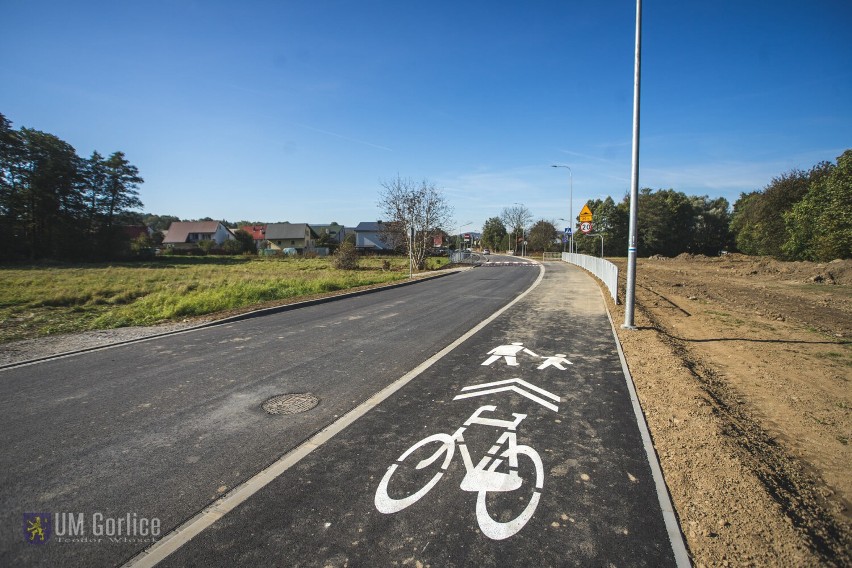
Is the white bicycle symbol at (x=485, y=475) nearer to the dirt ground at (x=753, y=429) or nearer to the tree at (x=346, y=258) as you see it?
the dirt ground at (x=753, y=429)

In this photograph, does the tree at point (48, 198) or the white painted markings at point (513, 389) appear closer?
the white painted markings at point (513, 389)

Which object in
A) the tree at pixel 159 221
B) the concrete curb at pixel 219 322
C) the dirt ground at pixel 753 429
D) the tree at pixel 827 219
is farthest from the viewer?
the tree at pixel 159 221

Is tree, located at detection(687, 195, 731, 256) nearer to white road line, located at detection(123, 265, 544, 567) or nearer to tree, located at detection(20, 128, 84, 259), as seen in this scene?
white road line, located at detection(123, 265, 544, 567)

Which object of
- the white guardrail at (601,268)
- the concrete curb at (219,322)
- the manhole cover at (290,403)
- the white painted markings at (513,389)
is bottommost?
the white painted markings at (513,389)

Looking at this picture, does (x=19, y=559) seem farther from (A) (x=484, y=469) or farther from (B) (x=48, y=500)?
(A) (x=484, y=469)

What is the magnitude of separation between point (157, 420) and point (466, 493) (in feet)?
13.2

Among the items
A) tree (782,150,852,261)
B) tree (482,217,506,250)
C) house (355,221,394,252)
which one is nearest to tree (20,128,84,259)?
house (355,221,394,252)

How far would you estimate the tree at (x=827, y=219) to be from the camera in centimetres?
2694

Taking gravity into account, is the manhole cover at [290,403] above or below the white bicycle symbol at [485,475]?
above

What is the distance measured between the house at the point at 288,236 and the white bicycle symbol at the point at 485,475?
85.2m

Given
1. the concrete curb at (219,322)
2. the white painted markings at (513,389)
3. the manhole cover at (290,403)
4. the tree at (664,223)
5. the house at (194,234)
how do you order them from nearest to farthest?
1. the manhole cover at (290,403)
2. the white painted markings at (513,389)
3. the concrete curb at (219,322)
4. the tree at (664,223)
5. the house at (194,234)

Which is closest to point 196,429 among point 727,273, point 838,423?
point 838,423

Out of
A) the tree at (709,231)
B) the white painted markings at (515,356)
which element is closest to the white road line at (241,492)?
the white painted markings at (515,356)

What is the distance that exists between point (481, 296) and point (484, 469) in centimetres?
1302
